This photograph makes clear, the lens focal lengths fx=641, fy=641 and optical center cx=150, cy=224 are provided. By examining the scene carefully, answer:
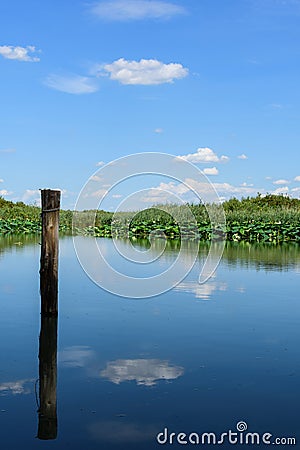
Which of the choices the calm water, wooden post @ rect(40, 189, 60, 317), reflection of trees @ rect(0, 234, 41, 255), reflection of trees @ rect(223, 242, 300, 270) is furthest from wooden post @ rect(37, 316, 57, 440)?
reflection of trees @ rect(0, 234, 41, 255)

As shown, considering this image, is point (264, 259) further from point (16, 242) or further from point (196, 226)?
point (196, 226)

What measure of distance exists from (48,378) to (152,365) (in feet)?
2.75

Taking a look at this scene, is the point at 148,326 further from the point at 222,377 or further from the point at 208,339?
the point at 222,377

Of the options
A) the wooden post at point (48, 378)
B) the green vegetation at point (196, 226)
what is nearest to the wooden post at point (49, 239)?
the wooden post at point (48, 378)

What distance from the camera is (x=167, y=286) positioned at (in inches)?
369

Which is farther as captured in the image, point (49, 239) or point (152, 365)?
point (49, 239)

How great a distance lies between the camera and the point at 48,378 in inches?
181

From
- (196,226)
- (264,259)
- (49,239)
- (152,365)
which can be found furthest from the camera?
(196,226)

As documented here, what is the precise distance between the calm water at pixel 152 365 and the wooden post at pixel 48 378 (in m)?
0.04

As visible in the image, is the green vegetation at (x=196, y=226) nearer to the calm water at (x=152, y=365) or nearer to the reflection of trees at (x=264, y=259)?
the reflection of trees at (x=264, y=259)

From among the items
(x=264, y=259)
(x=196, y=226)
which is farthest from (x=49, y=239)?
(x=196, y=226)

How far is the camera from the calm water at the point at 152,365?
12.3ft

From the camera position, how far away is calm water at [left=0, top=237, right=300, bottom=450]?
3754 mm

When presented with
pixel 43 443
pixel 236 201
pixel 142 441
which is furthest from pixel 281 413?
pixel 236 201
